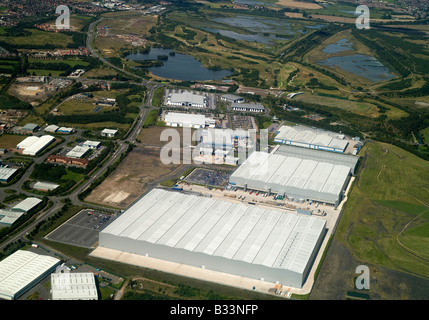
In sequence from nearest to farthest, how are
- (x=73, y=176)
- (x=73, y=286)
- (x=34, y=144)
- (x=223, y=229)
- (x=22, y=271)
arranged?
(x=73, y=286) → (x=22, y=271) → (x=223, y=229) → (x=73, y=176) → (x=34, y=144)

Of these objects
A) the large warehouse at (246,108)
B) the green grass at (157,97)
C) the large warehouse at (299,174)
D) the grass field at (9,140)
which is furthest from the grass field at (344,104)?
the grass field at (9,140)

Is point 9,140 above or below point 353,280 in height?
below

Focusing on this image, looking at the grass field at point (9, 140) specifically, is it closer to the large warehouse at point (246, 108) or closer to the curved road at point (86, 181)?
the curved road at point (86, 181)

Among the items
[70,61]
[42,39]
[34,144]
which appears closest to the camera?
[34,144]

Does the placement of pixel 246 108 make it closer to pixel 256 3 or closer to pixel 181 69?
pixel 181 69

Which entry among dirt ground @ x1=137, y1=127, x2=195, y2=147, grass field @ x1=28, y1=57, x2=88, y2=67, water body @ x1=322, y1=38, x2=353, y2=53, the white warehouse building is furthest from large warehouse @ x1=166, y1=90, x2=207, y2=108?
water body @ x1=322, y1=38, x2=353, y2=53

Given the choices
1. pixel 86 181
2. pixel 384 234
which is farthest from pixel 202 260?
pixel 86 181
